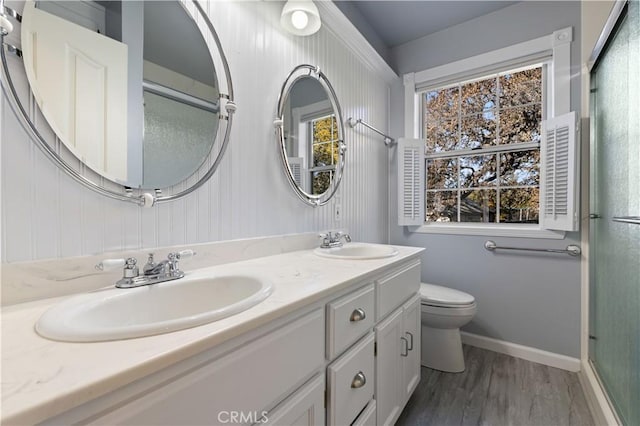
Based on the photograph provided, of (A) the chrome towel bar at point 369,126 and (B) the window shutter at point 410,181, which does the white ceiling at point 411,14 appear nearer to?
(A) the chrome towel bar at point 369,126

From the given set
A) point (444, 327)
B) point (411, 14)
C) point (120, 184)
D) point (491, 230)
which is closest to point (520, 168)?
point (491, 230)

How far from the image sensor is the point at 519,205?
214cm

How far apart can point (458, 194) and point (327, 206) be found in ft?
4.24

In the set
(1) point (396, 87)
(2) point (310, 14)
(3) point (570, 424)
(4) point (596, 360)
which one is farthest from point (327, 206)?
(4) point (596, 360)

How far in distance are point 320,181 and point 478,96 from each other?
1.63 metres

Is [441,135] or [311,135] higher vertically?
[441,135]

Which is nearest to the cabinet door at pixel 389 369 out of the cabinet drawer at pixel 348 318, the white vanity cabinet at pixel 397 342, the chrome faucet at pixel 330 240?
the white vanity cabinet at pixel 397 342

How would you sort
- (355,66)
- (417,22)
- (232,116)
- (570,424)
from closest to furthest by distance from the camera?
(232,116) → (570,424) → (355,66) → (417,22)

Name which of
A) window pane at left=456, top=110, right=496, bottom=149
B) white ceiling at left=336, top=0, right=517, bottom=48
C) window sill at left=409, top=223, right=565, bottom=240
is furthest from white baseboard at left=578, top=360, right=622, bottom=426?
white ceiling at left=336, top=0, right=517, bottom=48

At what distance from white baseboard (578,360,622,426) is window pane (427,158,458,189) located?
1.47 m

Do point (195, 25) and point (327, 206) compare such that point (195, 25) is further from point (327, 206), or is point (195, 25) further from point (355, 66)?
point (355, 66)

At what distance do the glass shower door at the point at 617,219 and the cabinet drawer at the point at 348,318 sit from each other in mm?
1121

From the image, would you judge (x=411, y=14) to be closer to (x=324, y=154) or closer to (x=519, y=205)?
(x=324, y=154)

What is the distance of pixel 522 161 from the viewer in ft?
6.99
